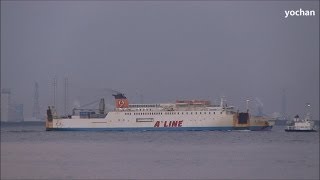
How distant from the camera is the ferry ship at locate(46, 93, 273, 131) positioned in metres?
76.2

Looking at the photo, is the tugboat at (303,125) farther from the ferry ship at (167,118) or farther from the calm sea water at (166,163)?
the calm sea water at (166,163)

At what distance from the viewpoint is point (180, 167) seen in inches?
1297

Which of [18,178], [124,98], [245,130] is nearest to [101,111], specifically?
[124,98]

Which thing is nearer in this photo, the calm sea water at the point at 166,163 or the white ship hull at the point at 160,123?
the calm sea water at the point at 166,163

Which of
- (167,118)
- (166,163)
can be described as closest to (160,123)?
(167,118)

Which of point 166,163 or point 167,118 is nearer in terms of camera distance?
point 166,163

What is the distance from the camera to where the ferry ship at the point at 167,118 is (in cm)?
7625

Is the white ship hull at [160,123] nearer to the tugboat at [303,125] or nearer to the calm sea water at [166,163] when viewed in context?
the tugboat at [303,125]

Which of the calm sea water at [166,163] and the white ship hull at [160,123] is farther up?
the white ship hull at [160,123]

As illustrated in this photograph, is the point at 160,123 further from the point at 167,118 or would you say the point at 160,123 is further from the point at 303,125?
the point at 303,125

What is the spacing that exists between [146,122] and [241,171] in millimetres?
47115

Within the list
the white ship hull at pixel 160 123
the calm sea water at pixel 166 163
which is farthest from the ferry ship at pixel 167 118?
the calm sea water at pixel 166 163

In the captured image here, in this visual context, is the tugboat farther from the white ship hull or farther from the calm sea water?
the calm sea water

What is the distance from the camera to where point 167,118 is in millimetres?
77188
